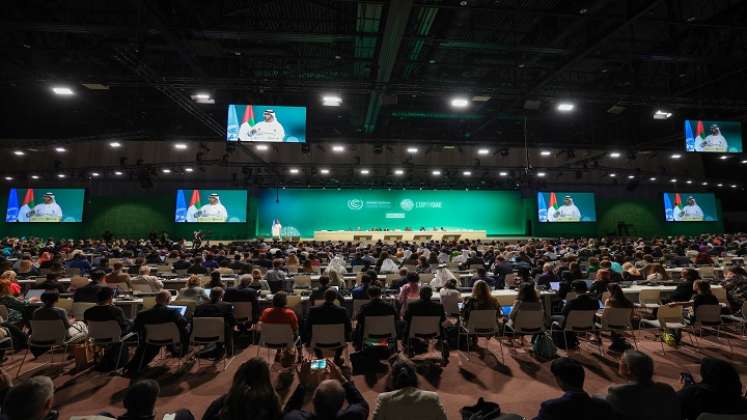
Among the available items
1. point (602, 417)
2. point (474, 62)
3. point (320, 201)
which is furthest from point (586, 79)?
point (320, 201)

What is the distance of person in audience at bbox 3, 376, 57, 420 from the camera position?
1.96 m

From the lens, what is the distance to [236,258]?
9.91 meters

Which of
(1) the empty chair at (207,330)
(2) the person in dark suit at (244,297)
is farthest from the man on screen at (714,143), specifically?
(1) the empty chair at (207,330)

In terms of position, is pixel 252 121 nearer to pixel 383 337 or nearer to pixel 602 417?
pixel 383 337

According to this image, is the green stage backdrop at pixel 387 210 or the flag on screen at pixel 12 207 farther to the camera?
the green stage backdrop at pixel 387 210

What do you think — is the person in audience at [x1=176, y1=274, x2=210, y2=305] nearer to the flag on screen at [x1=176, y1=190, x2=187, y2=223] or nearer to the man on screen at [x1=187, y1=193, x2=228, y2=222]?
the man on screen at [x1=187, y1=193, x2=228, y2=222]

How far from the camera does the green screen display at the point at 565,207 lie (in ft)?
80.9

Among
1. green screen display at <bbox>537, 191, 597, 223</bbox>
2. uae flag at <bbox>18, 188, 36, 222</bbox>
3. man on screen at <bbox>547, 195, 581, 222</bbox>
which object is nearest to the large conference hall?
uae flag at <bbox>18, 188, 36, 222</bbox>

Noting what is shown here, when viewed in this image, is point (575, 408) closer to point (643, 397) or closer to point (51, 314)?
point (643, 397)

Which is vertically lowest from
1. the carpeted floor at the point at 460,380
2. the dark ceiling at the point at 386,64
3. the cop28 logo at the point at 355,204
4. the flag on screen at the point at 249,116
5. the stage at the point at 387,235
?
the carpeted floor at the point at 460,380

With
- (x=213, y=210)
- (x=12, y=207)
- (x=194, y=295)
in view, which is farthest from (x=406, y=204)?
(x=12, y=207)

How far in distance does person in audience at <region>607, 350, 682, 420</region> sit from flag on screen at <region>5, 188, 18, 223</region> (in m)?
30.0

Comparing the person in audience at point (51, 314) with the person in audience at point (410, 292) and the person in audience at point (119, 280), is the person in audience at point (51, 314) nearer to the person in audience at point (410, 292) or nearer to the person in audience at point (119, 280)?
the person in audience at point (119, 280)

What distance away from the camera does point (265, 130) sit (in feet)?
30.7
